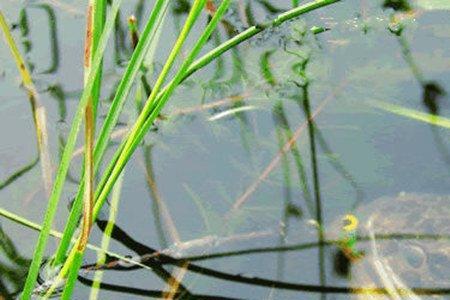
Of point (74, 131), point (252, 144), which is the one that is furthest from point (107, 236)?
point (74, 131)

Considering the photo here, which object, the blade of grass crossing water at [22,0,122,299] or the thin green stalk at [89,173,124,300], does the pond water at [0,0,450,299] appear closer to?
the thin green stalk at [89,173,124,300]

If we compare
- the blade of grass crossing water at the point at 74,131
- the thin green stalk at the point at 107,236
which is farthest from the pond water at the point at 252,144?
the blade of grass crossing water at the point at 74,131

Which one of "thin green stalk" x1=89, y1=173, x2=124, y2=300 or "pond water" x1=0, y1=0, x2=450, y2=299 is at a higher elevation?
"pond water" x1=0, y1=0, x2=450, y2=299

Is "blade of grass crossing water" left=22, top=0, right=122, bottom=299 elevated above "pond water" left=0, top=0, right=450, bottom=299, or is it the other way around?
"pond water" left=0, top=0, right=450, bottom=299

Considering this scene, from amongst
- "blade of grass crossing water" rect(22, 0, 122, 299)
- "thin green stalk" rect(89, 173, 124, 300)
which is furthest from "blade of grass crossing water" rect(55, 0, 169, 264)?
"thin green stalk" rect(89, 173, 124, 300)

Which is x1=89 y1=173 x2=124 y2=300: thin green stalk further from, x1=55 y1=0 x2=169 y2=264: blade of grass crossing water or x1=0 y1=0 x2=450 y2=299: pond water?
x1=55 y1=0 x2=169 y2=264: blade of grass crossing water

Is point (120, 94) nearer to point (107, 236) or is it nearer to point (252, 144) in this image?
point (107, 236)

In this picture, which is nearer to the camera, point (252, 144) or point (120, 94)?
point (120, 94)

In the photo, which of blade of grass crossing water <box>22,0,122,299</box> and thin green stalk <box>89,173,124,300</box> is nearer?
blade of grass crossing water <box>22,0,122,299</box>
